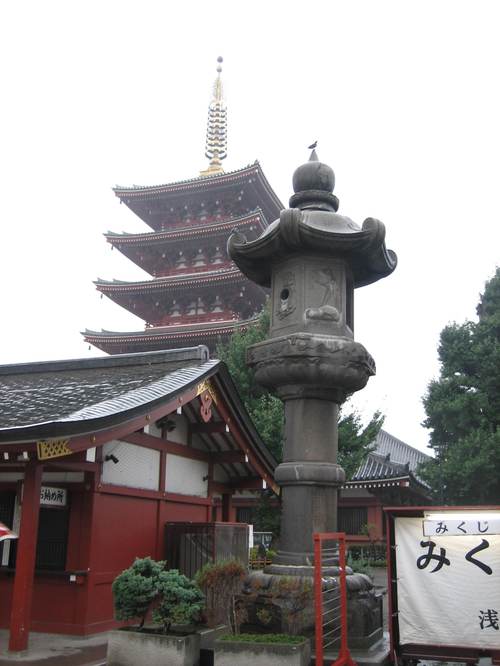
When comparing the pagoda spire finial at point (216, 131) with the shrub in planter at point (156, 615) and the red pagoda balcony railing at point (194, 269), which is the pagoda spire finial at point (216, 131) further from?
the shrub in planter at point (156, 615)

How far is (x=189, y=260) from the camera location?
34.0 m

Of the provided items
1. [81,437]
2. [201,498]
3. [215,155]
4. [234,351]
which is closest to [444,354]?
[234,351]

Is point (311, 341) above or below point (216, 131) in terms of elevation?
below

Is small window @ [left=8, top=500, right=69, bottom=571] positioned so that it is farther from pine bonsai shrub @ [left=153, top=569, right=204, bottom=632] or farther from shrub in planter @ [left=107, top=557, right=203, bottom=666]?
pine bonsai shrub @ [left=153, top=569, right=204, bottom=632]

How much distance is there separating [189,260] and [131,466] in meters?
23.7

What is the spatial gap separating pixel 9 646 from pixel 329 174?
26.2 feet

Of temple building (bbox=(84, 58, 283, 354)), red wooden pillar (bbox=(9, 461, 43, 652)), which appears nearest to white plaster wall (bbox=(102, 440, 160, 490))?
red wooden pillar (bbox=(9, 461, 43, 652))

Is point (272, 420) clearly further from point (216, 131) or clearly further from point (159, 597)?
point (216, 131)

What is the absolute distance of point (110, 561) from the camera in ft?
34.2

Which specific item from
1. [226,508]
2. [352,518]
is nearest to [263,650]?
[226,508]

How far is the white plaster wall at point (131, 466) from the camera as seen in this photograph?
10.6 metres

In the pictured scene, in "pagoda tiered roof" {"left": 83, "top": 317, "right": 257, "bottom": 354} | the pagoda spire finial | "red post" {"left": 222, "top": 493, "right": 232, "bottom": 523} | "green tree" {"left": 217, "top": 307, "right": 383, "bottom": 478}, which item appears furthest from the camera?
the pagoda spire finial

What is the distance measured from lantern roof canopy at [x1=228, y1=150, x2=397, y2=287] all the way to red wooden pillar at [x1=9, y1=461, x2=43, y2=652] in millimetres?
4318

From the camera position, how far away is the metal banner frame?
633cm
